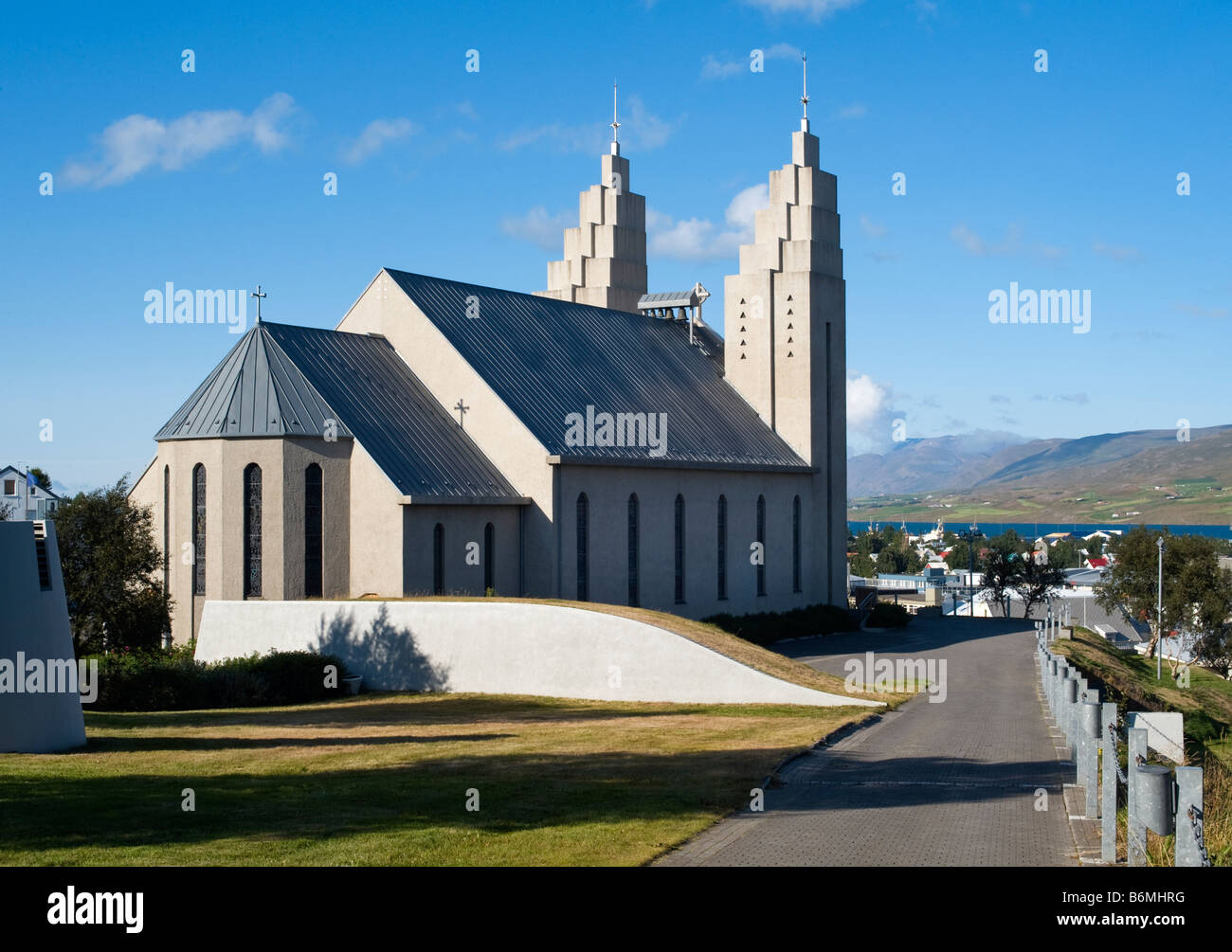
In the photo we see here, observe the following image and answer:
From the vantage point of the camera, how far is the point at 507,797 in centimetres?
1655

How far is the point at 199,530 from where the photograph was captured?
3784cm

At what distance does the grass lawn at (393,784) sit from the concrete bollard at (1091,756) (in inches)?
168

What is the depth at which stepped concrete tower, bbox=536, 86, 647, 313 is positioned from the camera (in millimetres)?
61781

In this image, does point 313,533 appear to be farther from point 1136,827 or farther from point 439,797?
point 1136,827

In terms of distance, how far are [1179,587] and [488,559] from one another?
1609 inches

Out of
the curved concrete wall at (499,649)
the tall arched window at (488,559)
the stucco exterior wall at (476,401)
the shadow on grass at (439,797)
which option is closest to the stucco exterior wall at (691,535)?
the stucco exterior wall at (476,401)

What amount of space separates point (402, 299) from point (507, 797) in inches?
1180

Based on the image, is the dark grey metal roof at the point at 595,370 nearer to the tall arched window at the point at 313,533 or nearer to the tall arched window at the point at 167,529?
the tall arched window at the point at 313,533

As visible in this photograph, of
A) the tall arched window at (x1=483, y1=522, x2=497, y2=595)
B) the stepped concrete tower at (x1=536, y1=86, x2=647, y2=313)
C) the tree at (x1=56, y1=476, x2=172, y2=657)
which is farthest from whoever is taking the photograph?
the stepped concrete tower at (x1=536, y1=86, x2=647, y2=313)

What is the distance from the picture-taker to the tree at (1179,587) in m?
64.4

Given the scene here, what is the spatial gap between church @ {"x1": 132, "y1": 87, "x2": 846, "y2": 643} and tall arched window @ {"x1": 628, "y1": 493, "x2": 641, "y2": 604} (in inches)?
4.2

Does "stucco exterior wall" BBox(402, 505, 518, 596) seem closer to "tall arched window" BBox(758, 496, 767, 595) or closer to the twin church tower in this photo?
"tall arched window" BBox(758, 496, 767, 595)

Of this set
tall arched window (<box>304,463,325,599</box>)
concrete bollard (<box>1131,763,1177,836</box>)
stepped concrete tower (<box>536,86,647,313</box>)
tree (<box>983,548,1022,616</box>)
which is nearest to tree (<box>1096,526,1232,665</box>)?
tree (<box>983,548,1022,616</box>)
